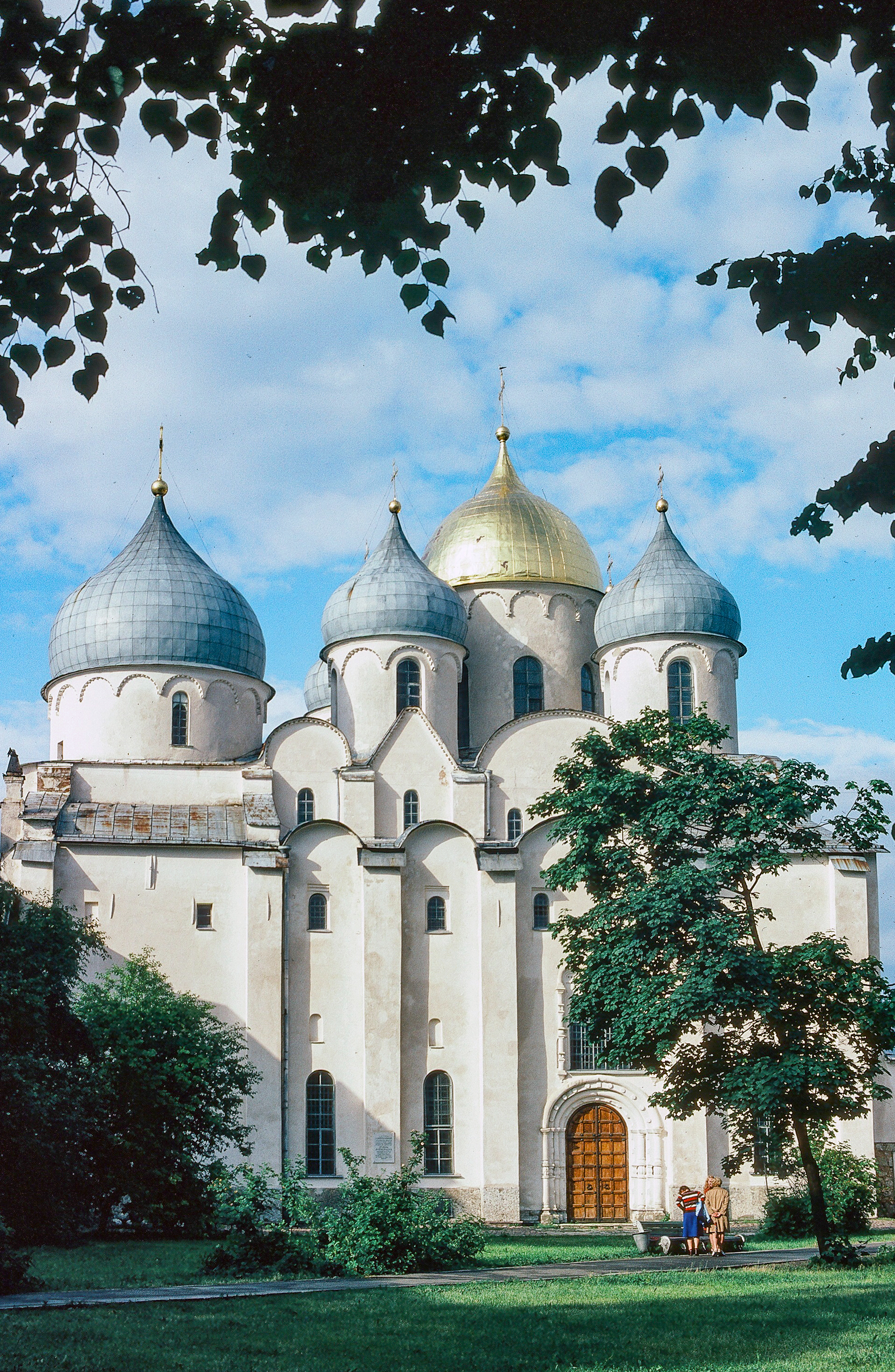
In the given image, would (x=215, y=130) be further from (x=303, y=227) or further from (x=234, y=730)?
(x=234, y=730)

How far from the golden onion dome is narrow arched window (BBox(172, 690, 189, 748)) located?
7.21m

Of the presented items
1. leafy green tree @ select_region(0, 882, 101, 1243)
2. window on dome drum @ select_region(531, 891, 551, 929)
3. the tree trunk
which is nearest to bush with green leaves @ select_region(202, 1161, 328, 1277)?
leafy green tree @ select_region(0, 882, 101, 1243)

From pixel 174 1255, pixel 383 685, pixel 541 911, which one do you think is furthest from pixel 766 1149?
pixel 383 685

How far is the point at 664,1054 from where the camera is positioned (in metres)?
21.1

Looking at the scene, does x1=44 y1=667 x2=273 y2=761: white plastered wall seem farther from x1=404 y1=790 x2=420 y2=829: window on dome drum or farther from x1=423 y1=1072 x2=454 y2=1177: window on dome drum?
x1=423 y1=1072 x2=454 y2=1177: window on dome drum

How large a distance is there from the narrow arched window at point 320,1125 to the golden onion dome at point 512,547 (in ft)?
42.0

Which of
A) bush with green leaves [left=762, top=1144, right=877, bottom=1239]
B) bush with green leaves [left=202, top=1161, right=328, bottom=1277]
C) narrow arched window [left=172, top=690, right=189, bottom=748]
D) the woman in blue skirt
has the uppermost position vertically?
narrow arched window [left=172, top=690, right=189, bottom=748]

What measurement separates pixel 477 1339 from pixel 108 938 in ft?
68.1

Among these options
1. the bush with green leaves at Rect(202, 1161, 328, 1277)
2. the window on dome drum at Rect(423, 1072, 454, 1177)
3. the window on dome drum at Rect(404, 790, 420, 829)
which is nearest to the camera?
the bush with green leaves at Rect(202, 1161, 328, 1277)

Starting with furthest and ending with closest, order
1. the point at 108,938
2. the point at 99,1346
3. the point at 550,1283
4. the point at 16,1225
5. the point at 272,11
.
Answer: the point at 108,938, the point at 16,1225, the point at 550,1283, the point at 99,1346, the point at 272,11

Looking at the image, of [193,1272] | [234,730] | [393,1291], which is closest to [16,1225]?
[193,1272]

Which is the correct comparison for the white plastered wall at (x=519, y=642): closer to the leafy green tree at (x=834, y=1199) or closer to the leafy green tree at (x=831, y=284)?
the leafy green tree at (x=834, y=1199)

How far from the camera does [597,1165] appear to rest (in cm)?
3178

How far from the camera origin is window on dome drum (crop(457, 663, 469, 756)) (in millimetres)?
37219
